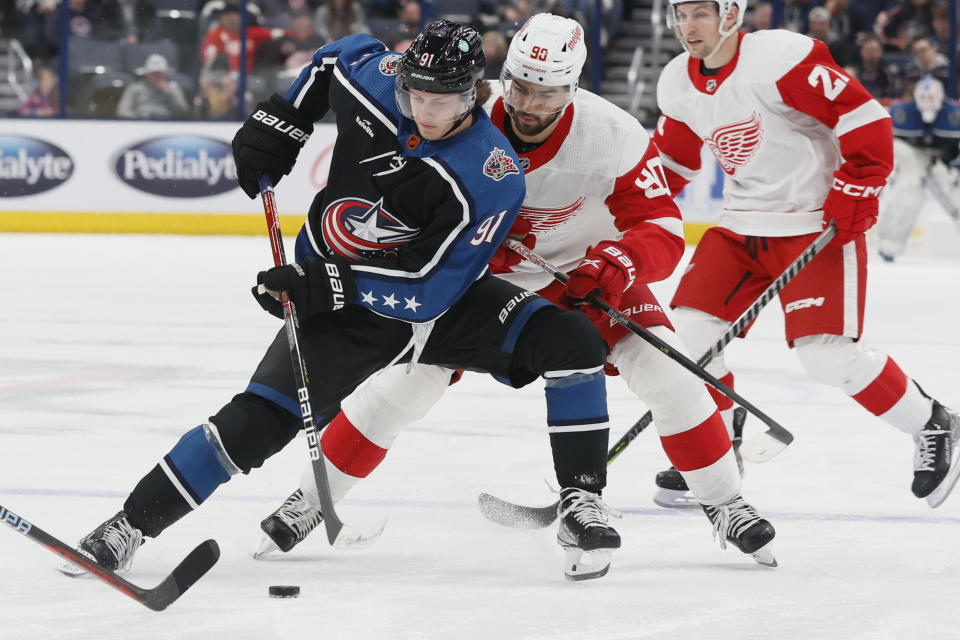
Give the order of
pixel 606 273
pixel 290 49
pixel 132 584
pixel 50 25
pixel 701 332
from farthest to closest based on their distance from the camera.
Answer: pixel 290 49 → pixel 50 25 → pixel 701 332 → pixel 606 273 → pixel 132 584

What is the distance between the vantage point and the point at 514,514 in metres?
2.54

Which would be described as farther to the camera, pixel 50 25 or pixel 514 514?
pixel 50 25

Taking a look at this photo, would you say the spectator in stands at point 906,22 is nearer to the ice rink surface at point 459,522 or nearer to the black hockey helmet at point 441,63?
the ice rink surface at point 459,522

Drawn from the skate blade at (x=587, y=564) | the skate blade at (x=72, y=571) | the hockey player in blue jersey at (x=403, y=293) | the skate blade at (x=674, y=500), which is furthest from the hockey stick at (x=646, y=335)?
the skate blade at (x=72, y=571)

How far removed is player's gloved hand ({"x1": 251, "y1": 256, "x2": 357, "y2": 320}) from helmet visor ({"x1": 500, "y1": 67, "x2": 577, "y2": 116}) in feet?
1.33

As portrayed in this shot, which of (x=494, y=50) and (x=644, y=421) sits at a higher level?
(x=644, y=421)

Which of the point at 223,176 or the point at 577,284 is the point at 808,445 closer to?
the point at 577,284

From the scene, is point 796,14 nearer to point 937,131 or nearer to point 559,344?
point 937,131

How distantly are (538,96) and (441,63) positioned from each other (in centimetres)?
26

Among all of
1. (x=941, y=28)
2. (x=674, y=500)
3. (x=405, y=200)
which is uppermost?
(x=405, y=200)

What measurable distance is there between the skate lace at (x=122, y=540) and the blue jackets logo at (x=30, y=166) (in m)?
6.07

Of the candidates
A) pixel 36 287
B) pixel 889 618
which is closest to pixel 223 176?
pixel 36 287

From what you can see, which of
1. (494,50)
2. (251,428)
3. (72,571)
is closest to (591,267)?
(251,428)

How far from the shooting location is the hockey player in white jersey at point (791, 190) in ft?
8.85
